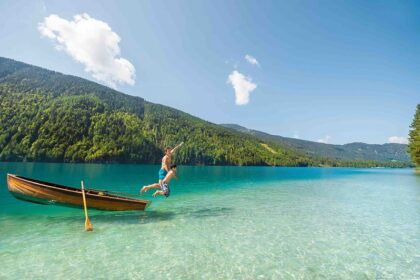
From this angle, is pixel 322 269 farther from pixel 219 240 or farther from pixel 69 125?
pixel 69 125

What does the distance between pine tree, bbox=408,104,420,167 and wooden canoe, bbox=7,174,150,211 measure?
8142 cm

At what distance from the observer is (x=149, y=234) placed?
12500 millimetres

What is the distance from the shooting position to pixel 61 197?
1568cm

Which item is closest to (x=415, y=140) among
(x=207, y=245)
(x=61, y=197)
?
(x=207, y=245)

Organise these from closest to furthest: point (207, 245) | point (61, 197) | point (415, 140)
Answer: point (207, 245) < point (61, 197) < point (415, 140)

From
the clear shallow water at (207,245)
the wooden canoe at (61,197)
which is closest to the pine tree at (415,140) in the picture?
the clear shallow water at (207,245)

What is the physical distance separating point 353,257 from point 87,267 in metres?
10.2

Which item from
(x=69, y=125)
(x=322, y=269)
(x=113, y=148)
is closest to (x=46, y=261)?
(x=322, y=269)

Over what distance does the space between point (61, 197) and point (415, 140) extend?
89.3 m

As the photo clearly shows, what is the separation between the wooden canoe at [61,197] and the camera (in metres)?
15.6

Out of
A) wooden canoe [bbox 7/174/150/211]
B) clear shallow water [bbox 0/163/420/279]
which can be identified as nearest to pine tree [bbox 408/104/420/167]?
clear shallow water [bbox 0/163/420/279]

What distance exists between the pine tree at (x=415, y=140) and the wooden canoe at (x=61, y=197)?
8142cm

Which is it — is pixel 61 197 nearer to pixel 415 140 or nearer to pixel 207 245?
pixel 207 245

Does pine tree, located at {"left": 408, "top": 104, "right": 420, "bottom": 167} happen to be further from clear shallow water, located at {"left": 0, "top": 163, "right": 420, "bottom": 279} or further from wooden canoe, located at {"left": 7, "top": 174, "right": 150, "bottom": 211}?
wooden canoe, located at {"left": 7, "top": 174, "right": 150, "bottom": 211}
